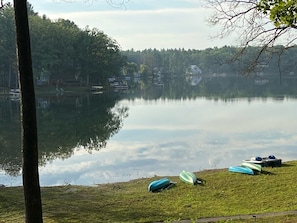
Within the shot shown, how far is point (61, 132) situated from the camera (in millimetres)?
34812

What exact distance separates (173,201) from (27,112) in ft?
23.5

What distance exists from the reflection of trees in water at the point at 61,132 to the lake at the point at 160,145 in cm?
8

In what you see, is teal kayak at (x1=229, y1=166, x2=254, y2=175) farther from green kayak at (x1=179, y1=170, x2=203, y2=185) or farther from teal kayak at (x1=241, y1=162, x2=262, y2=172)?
green kayak at (x1=179, y1=170, x2=203, y2=185)

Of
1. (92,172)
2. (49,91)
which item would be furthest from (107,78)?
(92,172)

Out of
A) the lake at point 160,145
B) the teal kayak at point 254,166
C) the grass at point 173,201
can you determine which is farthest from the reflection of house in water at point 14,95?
the teal kayak at point 254,166

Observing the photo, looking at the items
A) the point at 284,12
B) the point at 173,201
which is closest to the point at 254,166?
the point at 173,201

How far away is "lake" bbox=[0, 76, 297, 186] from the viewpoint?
21594mm

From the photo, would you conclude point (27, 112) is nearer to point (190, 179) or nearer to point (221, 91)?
point (190, 179)

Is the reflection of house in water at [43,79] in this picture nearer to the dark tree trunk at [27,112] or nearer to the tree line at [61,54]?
the tree line at [61,54]

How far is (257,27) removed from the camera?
999cm

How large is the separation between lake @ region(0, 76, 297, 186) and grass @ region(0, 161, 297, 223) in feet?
17.5

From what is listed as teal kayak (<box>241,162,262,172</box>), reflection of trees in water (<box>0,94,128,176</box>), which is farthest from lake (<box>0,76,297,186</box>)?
teal kayak (<box>241,162,262,172</box>)

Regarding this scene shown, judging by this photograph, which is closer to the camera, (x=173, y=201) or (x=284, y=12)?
(x=284, y=12)

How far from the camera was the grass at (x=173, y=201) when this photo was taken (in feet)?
33.9
